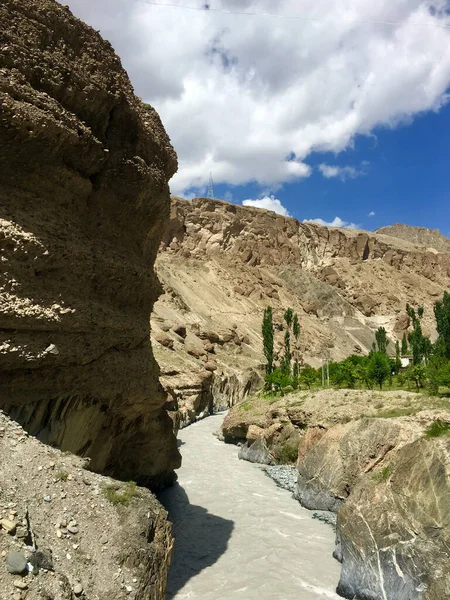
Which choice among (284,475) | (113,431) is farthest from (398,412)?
(113,431)

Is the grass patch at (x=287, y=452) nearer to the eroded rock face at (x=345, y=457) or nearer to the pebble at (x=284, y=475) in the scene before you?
the pebble at (x=284, y=475)

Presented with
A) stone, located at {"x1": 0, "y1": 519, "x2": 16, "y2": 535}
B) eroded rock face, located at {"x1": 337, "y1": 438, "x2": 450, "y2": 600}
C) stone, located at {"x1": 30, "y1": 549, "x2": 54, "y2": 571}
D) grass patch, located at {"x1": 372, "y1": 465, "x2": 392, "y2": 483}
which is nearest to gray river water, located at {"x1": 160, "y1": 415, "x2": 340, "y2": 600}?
eroded rock face, located at {"x1": 337, "y1": 438, "x2": 450, "y2": 600}

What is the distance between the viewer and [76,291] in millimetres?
11312

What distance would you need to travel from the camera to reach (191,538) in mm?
14703

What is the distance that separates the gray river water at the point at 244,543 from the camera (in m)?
11.7

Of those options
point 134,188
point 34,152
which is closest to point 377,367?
point 134,188

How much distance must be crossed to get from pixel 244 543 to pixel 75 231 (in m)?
11.4

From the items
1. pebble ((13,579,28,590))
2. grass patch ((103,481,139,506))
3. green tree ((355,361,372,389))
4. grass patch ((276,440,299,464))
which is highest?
green tree ((355,361,372,389))

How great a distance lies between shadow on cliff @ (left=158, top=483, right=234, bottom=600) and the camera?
1240 centimetres

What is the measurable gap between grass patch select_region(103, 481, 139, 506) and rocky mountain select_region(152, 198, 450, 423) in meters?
46.0

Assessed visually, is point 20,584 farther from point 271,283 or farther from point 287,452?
point 271,283

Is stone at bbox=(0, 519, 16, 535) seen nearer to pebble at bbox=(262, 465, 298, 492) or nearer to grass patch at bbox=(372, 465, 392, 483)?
grass patch at bbox=(372, 465, 392, 483)

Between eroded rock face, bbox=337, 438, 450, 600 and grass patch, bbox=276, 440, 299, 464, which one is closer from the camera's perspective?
eroded rock face, bbox=337, 438, 450, 600

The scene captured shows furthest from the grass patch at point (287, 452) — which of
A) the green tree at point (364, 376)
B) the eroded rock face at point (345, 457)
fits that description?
the green tree at point (364, 376)
